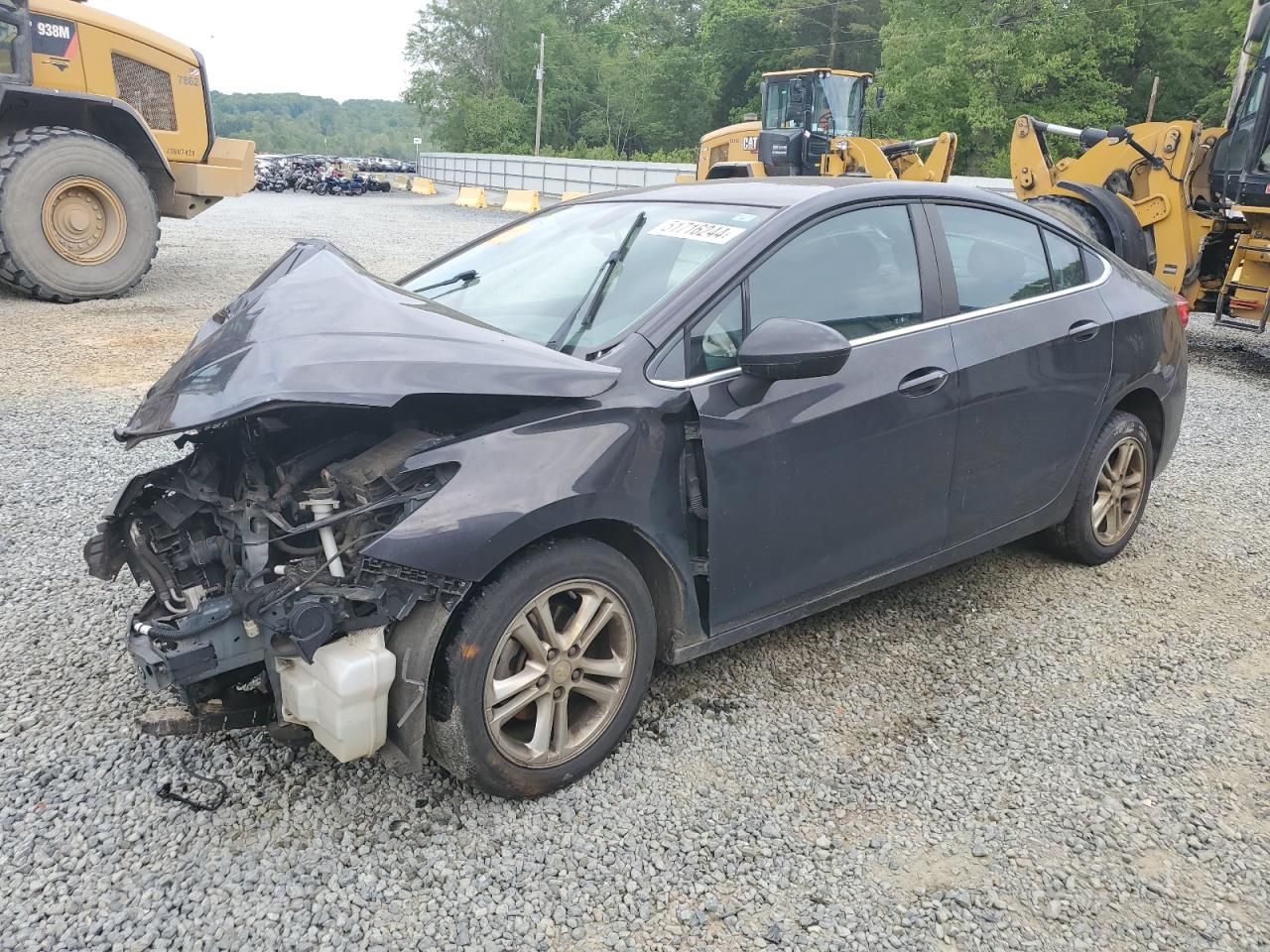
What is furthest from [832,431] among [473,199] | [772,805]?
[473,199]

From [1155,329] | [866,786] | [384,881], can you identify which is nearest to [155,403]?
[384,881]

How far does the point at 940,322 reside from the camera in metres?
3.41

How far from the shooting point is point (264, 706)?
257 cm

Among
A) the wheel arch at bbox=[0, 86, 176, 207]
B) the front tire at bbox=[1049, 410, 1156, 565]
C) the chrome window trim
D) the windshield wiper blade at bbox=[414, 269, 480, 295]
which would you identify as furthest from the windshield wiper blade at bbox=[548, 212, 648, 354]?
the wheel arch at bbox=[0, 86, 176, 207]

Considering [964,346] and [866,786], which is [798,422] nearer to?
[964,346]

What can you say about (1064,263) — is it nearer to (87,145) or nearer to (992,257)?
(992,257)

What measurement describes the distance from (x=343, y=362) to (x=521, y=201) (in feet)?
93.4

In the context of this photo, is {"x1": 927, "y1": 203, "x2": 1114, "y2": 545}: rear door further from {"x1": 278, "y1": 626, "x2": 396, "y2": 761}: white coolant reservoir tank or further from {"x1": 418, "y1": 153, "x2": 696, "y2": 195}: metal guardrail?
{"x1": 418, "y1": 153, "x2": 696, "y2": 195}: metal guardrail

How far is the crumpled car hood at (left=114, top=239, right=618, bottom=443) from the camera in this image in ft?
7.86

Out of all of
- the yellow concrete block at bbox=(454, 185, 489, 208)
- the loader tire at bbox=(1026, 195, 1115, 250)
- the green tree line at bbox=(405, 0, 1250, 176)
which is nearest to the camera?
the loader tire at bbox=(1026, 195, 1115, 250)

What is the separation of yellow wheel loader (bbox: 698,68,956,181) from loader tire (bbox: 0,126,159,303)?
332 inches

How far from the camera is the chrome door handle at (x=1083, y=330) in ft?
12.5

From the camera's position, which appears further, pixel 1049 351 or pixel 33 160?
pixel 33 160

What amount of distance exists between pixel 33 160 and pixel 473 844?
9.36 metres
